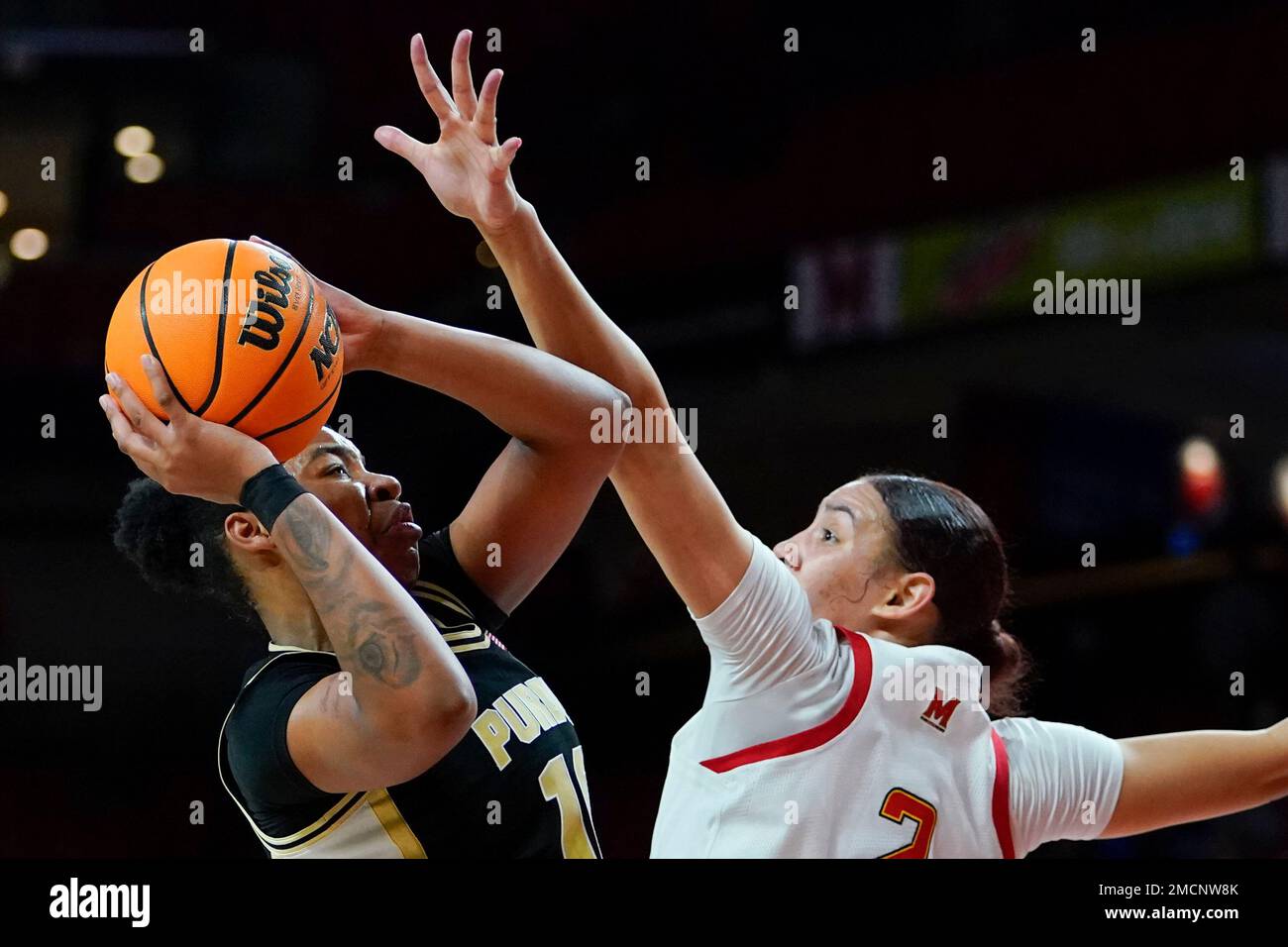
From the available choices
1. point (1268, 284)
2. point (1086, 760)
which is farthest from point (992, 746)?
point (1268, 284)

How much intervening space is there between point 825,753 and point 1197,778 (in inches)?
26.0

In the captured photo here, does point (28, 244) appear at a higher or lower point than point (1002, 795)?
higher

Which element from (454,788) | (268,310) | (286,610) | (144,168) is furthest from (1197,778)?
(144,168)

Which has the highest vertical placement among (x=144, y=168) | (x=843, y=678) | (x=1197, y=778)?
(x=144, y=168)

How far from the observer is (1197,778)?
232cm

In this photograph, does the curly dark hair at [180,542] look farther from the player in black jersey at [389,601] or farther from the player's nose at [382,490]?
the player's nose at [382,490]

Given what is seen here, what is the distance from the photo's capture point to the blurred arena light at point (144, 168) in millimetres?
5152

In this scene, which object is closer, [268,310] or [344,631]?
[344,631]

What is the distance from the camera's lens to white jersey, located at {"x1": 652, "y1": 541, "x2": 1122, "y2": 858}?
2113 millimetres

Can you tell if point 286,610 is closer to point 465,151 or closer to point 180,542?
point 180,542

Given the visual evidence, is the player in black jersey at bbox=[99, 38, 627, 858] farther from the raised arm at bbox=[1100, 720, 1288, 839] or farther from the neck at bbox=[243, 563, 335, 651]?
the raised arm at bbox=[1100, 720, 1288, 839]

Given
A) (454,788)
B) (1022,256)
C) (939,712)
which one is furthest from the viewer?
(1022,256)

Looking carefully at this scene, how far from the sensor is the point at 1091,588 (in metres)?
5.24

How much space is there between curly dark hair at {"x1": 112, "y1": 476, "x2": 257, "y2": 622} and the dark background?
8.16ft
